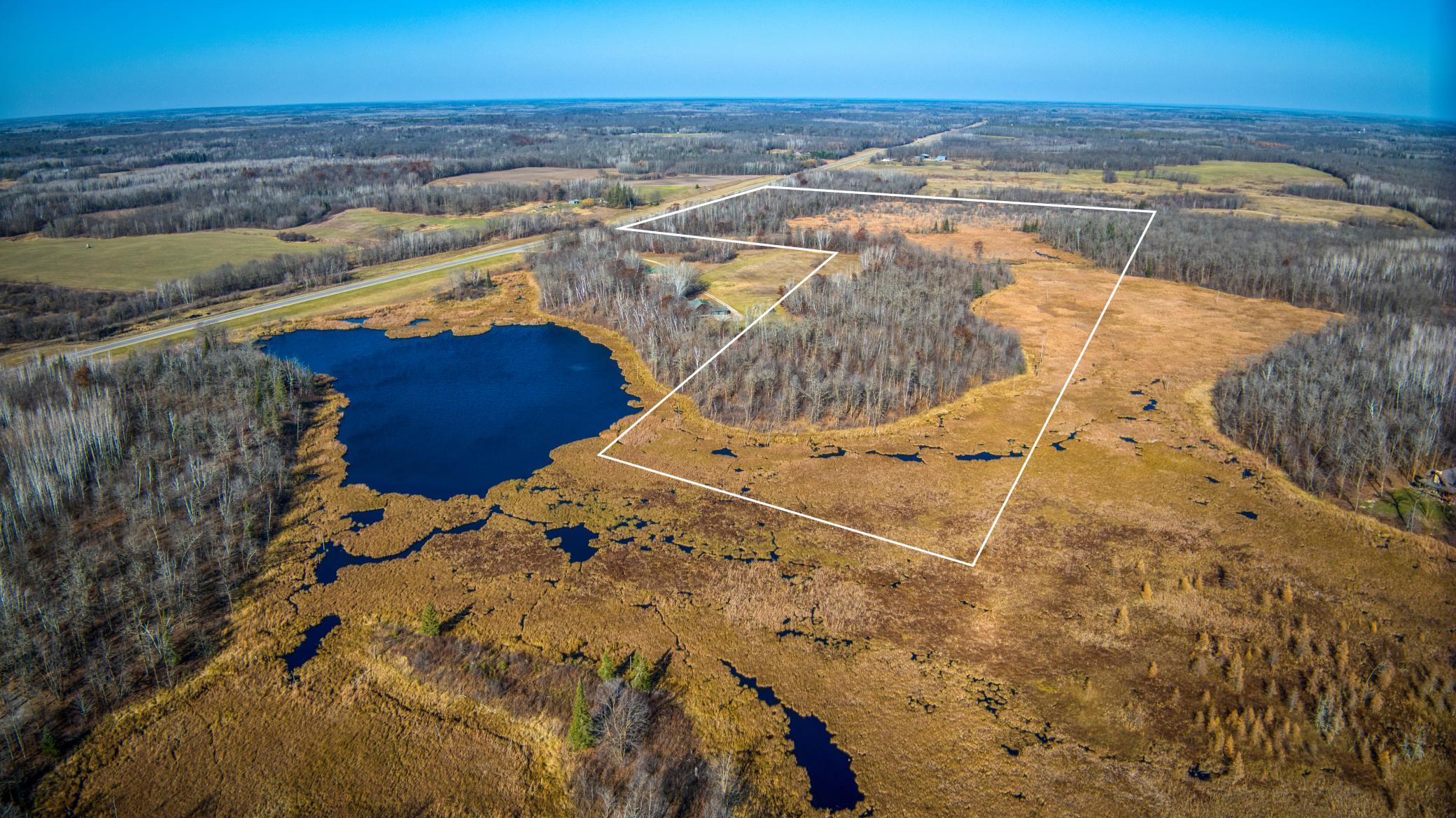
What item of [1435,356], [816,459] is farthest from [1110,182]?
[816,459]

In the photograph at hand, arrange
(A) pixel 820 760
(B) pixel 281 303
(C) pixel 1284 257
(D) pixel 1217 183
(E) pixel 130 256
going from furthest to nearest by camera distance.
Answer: (D) pixel 1217 183 → (E) pixel 130 256 → (C) pixel 1284 257 → (B) pixel 281 303 → (A) pixel 820 760

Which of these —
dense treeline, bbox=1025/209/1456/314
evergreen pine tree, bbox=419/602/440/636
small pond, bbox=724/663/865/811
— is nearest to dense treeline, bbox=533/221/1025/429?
dense treeline, bbox=1025/209/1456/314

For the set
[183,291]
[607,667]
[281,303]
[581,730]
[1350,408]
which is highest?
[183,291]

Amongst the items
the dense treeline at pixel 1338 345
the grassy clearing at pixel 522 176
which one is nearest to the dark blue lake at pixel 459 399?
the dense treeline at pixel 1338 345

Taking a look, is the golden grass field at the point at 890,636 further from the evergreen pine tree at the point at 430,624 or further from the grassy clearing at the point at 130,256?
the grassy clearing at the point at 130,256

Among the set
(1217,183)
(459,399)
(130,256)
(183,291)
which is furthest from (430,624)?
(1217,183)

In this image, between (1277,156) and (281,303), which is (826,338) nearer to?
(281,303)

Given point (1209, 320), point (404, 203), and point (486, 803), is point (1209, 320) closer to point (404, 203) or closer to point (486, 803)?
point (486, 803)
